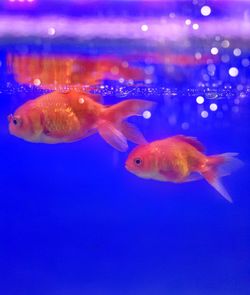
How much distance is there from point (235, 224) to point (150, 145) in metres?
0.56

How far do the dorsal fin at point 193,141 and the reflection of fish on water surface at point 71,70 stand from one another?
0.29 metres

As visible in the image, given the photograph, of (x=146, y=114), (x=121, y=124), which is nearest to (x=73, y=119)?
(x=121, y=124)

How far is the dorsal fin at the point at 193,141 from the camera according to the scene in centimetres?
221

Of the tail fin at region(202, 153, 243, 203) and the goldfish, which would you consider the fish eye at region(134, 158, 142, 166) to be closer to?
the goldfish

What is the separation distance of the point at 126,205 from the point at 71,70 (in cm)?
62

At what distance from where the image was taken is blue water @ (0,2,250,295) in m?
2.19

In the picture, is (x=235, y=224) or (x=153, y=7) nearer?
(x=153, y=7)

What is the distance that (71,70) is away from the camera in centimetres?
220

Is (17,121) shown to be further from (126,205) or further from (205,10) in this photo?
(205,10)

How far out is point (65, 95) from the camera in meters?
2.12

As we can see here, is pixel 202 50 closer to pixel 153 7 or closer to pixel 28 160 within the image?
pixel 153 7

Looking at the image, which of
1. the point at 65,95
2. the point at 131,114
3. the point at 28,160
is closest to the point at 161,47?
the point at 131,114

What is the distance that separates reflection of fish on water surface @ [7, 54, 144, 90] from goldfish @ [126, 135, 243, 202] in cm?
30

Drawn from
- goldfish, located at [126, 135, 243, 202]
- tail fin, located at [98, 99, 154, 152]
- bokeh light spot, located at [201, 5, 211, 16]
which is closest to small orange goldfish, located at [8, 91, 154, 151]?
tail fin, located at [98, 99, 154, 152]
